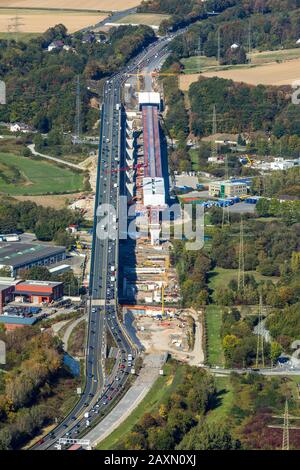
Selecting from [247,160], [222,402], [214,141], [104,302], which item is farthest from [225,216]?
[222,402]

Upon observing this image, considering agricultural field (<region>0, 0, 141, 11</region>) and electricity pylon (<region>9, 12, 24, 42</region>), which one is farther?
agricultural field (<region>0, 0, 141, 11</region>)

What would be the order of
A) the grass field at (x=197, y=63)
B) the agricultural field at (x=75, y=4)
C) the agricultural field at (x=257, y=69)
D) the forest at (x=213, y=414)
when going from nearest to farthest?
the forest at (x=213, y=414)
the agricultural field at (x=257, y=69)
the grass field at (x=197, y=63)
the agricultural field at (x=75, y=4)

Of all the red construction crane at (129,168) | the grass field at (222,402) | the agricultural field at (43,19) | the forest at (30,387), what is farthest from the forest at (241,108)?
Result: the grass field at (222,402)

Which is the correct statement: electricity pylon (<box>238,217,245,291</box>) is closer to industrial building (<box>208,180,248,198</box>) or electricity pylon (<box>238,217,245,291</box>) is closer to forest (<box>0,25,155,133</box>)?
industrial building (<box>208,180,248,198</box>)

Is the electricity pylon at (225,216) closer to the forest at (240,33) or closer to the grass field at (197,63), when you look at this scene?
the grass field at (197,63)

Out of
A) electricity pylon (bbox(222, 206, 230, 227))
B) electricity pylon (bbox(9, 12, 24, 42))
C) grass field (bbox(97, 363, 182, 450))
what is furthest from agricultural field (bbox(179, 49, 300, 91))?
grass field (bbox(97, 363, 182, 450))
